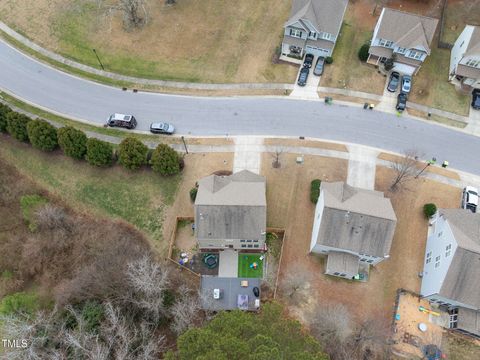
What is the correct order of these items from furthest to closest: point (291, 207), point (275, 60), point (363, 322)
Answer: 1. point (275, 60)
2. point (291, 207)
3. point (363, 322)

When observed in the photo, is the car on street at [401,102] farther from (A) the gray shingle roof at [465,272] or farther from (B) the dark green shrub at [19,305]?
(B) the dark green shrub at [19,305]

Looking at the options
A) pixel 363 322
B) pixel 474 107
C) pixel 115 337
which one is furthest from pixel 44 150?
pixel 474 107

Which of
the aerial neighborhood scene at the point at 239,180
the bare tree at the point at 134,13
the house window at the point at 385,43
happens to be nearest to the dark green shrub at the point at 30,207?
the aerial neighborhood scene at the point at 239,180

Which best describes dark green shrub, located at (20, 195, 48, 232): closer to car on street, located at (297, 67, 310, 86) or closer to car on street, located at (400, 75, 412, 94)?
car on street, located at (297, 67, 310, 86)

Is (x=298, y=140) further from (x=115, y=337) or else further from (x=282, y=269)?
(x=115, y=337)

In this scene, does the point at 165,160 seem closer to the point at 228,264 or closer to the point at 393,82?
the point at 228,264

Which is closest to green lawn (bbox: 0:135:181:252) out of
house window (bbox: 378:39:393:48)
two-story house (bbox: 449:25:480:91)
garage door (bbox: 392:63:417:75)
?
house window (bbox: 378:39:393:48)
